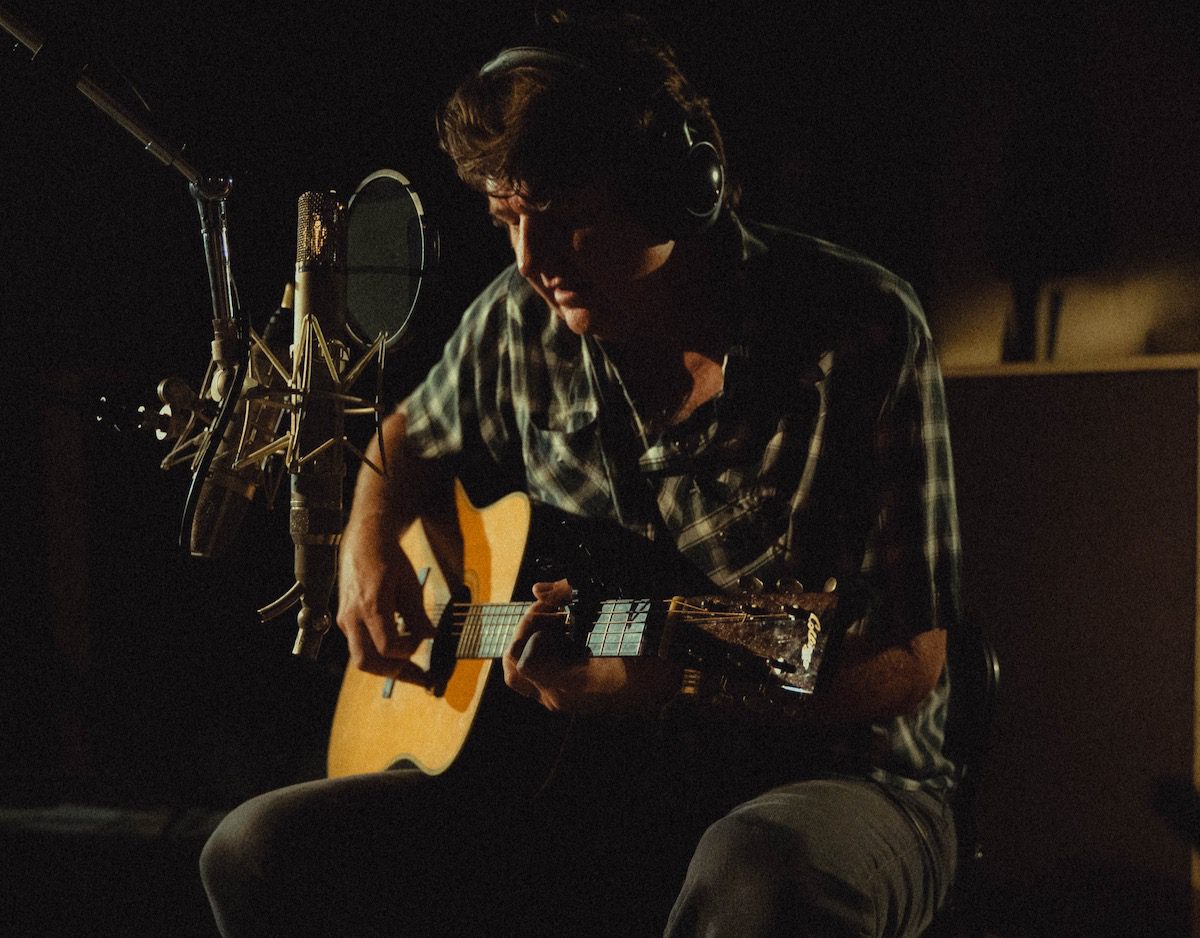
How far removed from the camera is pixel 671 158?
1462mm

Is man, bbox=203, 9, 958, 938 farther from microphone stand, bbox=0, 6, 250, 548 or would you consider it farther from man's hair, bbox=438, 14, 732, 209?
microphone stand, bbox=0, 6, 250, 548

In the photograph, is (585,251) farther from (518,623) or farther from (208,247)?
(208,247)

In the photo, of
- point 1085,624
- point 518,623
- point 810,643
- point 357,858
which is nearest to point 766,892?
point 810,643

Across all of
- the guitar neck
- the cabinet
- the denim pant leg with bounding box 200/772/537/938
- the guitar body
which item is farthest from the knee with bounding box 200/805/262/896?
the cabinet

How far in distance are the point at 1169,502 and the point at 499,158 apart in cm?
154

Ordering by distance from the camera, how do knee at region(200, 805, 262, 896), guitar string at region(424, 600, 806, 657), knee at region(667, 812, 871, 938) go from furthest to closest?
knee at region(200, 805, 262, 896) → guitar string at region(424, 600, 806, 657) → knee at region(667, 812, 871, 938)

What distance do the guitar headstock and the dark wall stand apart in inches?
50.9

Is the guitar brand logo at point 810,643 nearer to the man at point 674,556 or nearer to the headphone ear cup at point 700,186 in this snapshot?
the man at point 674,556

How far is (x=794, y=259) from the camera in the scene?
175 centimetres

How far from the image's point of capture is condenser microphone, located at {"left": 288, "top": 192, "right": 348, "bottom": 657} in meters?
0.85

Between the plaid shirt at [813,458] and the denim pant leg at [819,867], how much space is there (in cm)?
13

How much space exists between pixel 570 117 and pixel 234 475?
33.1 inches

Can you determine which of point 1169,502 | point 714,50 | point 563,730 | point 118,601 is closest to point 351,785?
point 563,730

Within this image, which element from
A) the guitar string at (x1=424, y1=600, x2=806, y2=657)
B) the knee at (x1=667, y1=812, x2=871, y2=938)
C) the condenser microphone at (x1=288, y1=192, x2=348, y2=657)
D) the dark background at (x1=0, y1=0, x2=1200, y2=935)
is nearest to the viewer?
the condenser microphone at (x1=288, y1=192, x2=348, y2=657)
